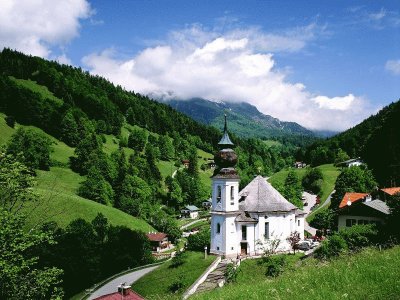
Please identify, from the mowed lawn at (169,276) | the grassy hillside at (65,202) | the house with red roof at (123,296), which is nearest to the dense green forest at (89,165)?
the grassy hillside at (65,202)

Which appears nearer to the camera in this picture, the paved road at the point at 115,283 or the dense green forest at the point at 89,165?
the paved road at the point at 115,283

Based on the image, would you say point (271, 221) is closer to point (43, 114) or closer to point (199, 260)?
point (199, 260)

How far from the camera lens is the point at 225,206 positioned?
165 ft

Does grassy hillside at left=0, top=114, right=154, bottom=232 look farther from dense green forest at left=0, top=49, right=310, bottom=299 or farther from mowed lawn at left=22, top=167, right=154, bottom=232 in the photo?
dense green forest at left=0, top=49, right=310, bottom=299

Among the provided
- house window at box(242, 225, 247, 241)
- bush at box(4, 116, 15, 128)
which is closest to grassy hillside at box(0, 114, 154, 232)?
bush at box(4, 116, 15, 128)

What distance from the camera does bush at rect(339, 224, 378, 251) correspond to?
1412 inches

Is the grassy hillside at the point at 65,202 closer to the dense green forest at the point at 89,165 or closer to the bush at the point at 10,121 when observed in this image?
the dense green forest at the point at 89,165

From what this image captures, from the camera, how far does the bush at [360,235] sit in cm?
3587

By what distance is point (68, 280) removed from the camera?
A: 59219 mm

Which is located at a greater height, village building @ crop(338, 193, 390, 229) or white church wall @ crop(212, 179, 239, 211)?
white church wall @ crop(212, 179, 239, 211)

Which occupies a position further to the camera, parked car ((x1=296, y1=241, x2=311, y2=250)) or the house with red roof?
parked car ((x1=296, y1=241, x2=311, y2=250))

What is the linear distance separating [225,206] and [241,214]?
2853 mm

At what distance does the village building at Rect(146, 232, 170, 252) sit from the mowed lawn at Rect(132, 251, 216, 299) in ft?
150

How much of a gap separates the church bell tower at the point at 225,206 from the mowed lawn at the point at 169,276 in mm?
2214
